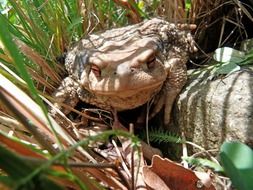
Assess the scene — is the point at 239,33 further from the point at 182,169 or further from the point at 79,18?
the point at 182,169

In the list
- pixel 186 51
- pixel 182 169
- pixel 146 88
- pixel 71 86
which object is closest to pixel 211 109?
pixel 146 88

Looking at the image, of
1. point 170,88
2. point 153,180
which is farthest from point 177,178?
point 170,88

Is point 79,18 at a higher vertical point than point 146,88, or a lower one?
higher

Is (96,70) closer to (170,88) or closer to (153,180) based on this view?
(170,88)

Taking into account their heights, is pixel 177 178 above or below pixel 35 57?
below

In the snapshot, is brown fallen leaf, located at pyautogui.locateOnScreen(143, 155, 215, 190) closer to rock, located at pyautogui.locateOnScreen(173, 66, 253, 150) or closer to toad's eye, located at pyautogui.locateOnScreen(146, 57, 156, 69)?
rock, located at pyautogui.locateOnScreen(173, 66, 253, 150)

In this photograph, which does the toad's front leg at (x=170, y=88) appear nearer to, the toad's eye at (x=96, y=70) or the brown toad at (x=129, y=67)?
the brown toad at (x=129, y=67)

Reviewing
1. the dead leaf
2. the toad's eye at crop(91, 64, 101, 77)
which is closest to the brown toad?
the toad's eye at crop(91, 64, 101, 77)
